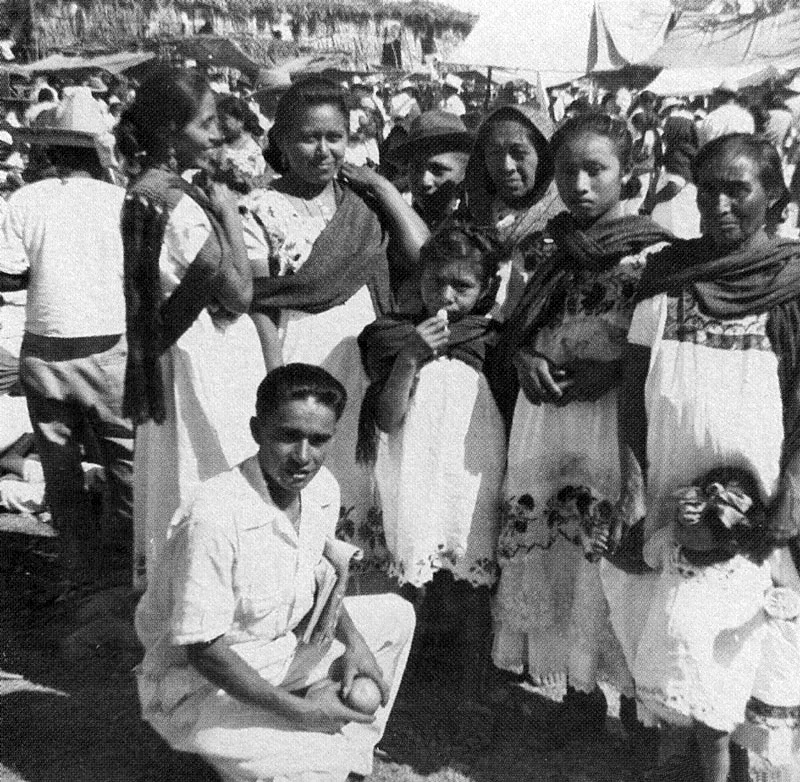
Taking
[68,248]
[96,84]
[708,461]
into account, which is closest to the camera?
[708,461]

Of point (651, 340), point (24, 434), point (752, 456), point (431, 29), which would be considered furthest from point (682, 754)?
point (24, 434)

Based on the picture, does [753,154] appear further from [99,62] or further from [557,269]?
[99,62]

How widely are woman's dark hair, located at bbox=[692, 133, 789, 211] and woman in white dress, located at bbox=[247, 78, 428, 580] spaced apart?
1.07m

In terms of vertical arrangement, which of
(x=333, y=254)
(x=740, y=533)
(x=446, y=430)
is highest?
(x=333, y=254)

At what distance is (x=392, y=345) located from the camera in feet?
9.95

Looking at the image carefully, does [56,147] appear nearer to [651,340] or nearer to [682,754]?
[651,340]

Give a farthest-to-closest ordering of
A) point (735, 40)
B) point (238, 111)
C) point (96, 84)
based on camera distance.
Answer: point (96, 84)
point (735, 40)
point (238, 111)

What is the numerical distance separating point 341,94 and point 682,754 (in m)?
2.30

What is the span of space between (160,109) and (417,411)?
120 centimetres

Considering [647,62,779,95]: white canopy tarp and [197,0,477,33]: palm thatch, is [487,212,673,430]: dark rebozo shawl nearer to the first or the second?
[197,0,477,33]: palm thatch

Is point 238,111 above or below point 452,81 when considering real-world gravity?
below

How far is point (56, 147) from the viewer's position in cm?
348

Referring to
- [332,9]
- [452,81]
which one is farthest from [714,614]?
[452,81]

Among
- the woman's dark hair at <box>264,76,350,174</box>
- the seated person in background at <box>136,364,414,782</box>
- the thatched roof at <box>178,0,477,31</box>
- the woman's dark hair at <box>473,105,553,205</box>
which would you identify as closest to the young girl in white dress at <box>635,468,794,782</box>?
the seated person in background at <box>136,364,414,782</box>
